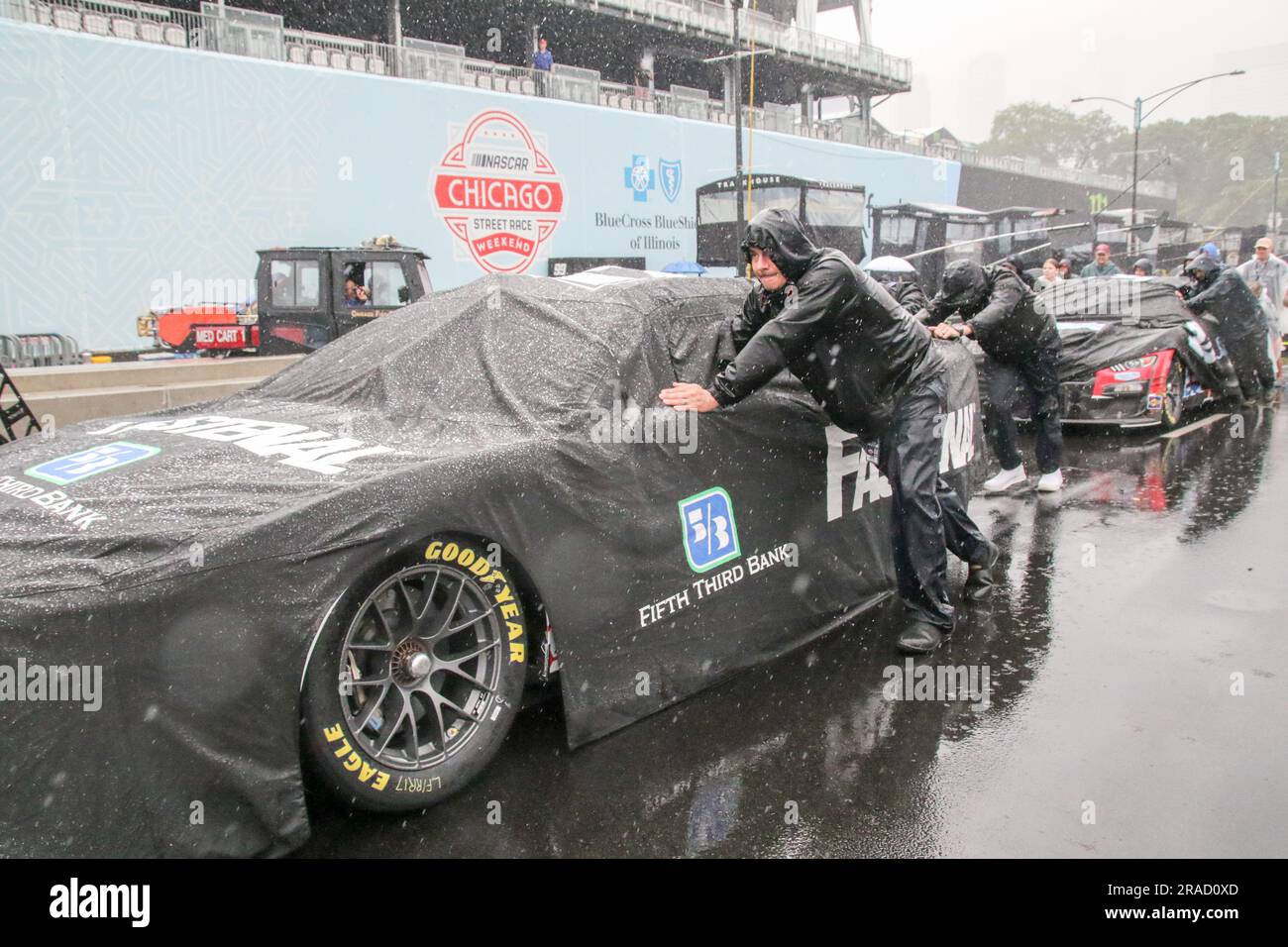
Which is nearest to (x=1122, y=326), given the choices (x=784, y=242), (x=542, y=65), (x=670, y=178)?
(x=784, y=242)

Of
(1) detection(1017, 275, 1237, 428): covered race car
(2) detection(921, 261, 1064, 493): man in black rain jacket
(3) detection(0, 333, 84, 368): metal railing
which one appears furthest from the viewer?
(3) detection(0, 333, 84, 368): metal railing

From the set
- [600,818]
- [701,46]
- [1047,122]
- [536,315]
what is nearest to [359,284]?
[536,315]

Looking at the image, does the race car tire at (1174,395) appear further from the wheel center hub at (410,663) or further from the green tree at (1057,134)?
the green tree at (1057,134)

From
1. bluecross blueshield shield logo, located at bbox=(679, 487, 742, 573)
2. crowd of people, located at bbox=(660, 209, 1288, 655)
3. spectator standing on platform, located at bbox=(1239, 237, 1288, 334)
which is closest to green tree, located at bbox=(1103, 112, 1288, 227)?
spectator standing on platform, located at bbox=(1239, 237, 1288, 334)

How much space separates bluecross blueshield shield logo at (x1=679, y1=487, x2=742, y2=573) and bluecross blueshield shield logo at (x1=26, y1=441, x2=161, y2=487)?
1731 mm

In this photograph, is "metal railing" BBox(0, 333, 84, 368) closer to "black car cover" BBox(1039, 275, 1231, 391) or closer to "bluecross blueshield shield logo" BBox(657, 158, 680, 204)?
"black car cover" BBox(1039, 275, 1231, 391)

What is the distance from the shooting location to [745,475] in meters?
3.77

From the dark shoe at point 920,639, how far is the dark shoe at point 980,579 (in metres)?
0.75

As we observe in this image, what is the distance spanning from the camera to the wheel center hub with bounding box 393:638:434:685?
2869mm

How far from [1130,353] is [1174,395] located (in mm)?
834

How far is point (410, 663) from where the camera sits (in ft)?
9.44

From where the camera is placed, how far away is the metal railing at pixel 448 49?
1788 centimetres

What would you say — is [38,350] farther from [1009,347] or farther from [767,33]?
[767,33]
